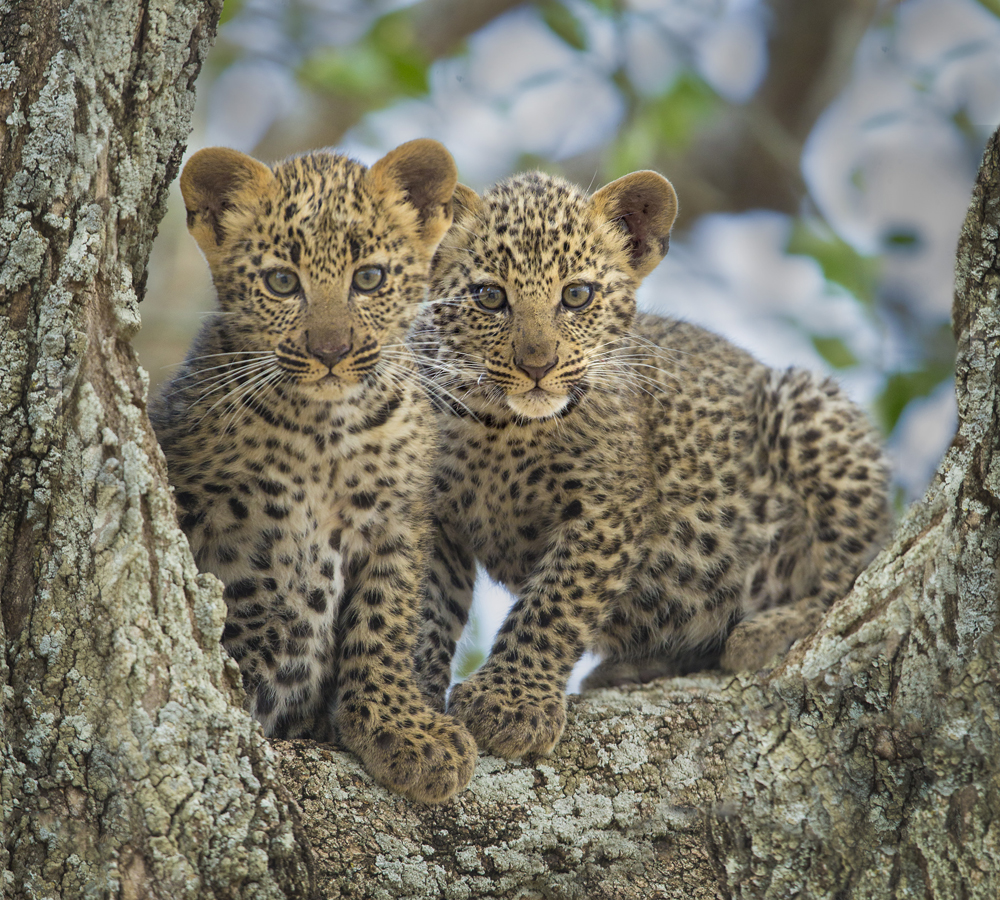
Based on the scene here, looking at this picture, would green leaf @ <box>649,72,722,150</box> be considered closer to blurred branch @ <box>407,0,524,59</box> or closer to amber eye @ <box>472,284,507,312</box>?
blurred branch @ <box>407,0,524,59</box>

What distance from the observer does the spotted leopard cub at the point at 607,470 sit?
5.54 meters

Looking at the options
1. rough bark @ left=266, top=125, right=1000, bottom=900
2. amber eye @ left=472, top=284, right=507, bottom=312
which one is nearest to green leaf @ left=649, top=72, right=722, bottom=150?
amber eye @ left=472, top=284, right=507, bottom=312

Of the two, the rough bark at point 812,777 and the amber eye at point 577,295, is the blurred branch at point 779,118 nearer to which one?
the amber eye at point 577,295

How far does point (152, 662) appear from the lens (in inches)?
134

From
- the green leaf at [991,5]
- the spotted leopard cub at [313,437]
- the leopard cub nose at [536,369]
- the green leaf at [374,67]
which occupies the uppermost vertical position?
the green leaf at [991,5]

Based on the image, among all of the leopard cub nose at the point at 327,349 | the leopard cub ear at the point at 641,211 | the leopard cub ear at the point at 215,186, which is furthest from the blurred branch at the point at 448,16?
the leopard cub nose at the point at 327,349

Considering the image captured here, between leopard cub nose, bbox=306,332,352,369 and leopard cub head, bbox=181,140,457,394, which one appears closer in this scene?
leopard cub nose, bbox=306,332,352,369

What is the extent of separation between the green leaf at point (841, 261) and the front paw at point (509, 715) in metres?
4.13

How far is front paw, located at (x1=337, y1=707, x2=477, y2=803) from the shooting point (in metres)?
4.25

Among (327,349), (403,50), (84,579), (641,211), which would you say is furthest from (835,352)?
(84,579)

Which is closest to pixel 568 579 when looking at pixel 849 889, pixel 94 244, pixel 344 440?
pixel 344 440

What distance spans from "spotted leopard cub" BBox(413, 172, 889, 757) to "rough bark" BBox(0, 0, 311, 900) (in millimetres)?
1750

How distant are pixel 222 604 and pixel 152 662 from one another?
0.91ft

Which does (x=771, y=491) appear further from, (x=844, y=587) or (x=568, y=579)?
(x=568, y=579)
